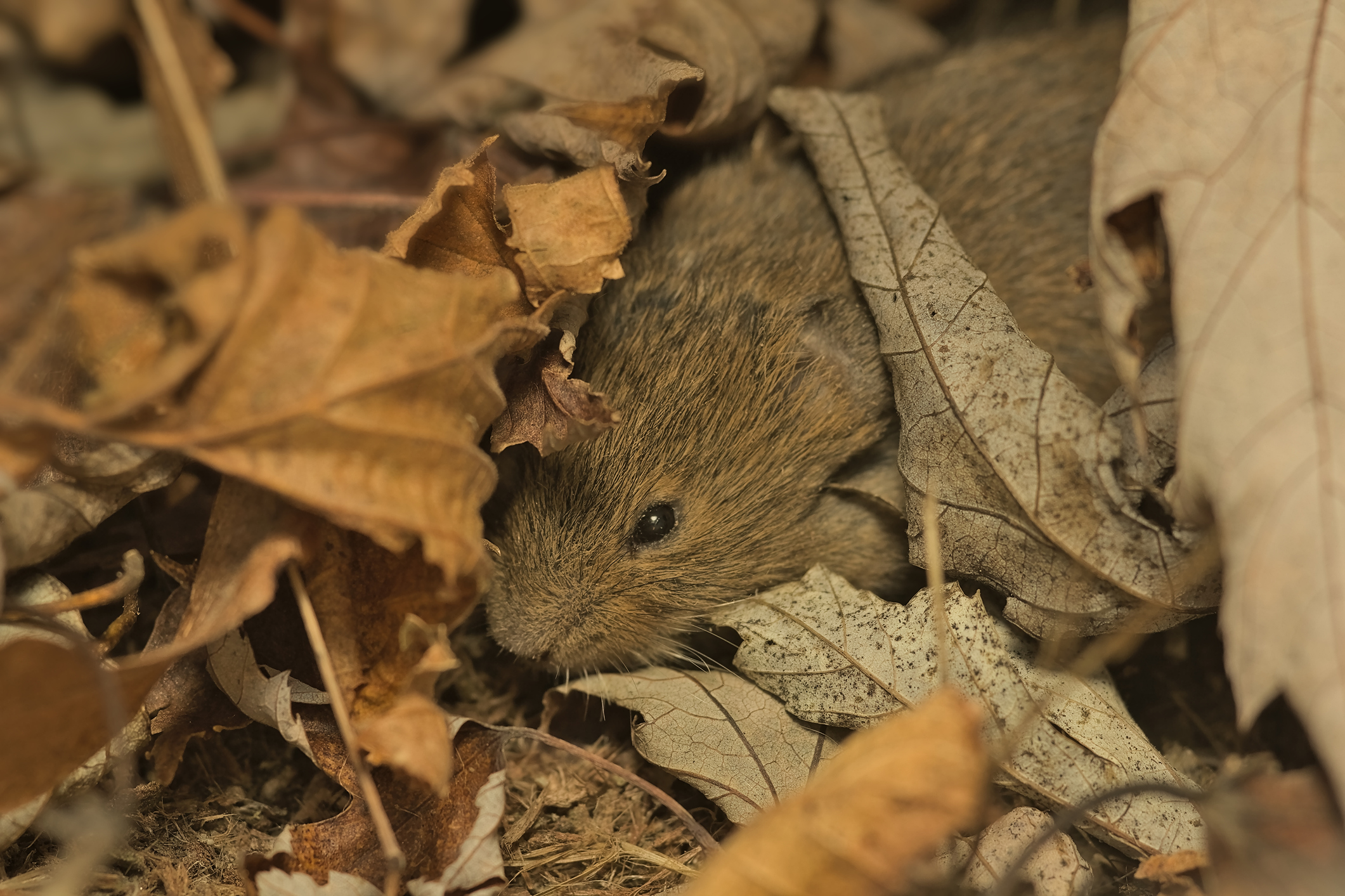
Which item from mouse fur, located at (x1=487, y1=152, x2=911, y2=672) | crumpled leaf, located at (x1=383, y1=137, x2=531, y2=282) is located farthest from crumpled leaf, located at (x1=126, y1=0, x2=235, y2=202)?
mouse fur, located at (x1=487, y1=152, x2=911, y2=672)

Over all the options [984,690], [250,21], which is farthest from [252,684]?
[250,21]

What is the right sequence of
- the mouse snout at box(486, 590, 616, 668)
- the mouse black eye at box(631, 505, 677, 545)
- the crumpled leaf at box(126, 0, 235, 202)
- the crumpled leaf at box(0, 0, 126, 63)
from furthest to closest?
the crumpled leaf at box(0, 0, 126, 63) → the crumpled leaf at box(126, 0, 235, 202) → the mouse black eye at box(631, 505, 677, 545) → the mouse snout at box(486, 590, 616, 668)

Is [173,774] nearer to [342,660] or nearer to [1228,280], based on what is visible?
[342,660]

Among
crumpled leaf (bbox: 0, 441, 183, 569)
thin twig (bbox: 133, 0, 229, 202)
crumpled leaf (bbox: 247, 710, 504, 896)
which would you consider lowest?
crumpled leaf (bbox: 247, 710, 504, 896)

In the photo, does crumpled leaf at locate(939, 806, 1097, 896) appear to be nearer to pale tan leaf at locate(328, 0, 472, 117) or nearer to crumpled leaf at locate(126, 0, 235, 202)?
crumpled leaf at locate(126, 0, 235, 202)

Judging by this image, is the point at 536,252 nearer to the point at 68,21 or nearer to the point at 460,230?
the point at 460,230

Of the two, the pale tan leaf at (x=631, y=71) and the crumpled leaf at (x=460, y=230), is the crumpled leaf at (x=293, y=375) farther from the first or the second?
the pale tan leaf at (x=631, y=71)
